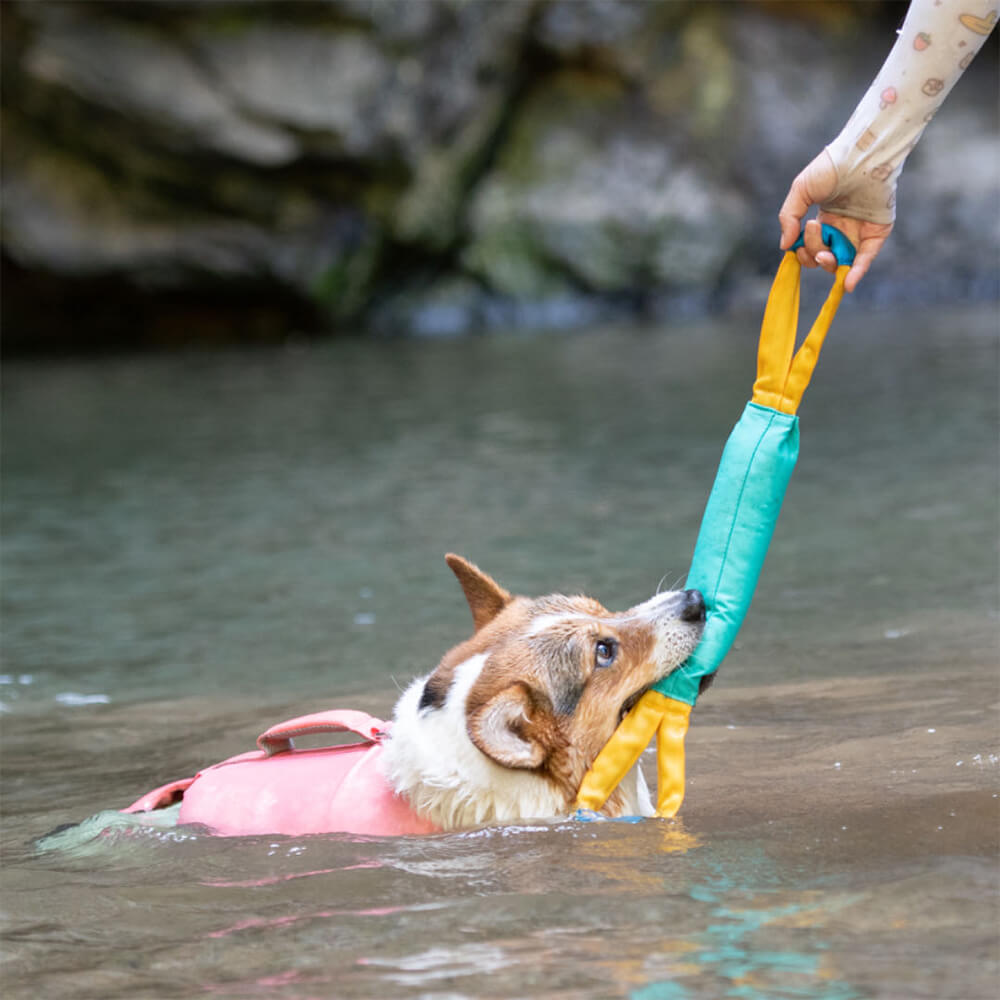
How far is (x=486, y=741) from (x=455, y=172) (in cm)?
2012

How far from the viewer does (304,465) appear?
1124cm

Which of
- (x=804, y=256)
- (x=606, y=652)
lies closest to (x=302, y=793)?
(x=606, y=652)

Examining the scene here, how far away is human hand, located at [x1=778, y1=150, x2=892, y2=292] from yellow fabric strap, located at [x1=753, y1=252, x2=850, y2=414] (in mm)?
62

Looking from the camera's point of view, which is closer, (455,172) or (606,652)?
(606,652)

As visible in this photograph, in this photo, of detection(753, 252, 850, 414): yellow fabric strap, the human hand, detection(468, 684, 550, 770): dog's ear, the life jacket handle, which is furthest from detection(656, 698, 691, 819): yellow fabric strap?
the human hand

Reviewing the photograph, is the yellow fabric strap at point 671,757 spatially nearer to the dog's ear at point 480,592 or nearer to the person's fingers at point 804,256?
the dog's ear at point 480,592

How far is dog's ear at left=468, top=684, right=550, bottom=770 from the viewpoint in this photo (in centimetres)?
369

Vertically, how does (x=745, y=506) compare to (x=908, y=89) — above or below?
below

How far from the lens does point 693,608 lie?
4059 millimetres

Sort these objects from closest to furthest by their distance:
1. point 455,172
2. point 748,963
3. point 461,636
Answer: point 748,963
point 461,636
point 455,172

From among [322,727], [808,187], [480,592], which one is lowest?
[322,727]

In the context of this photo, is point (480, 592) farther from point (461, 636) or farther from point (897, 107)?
point (461, 636)

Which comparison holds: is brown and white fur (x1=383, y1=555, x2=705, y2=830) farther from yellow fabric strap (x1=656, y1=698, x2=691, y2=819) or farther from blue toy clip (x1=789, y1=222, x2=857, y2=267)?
blue toy clip (x1=789, y1=222, x2=857, y2=267)

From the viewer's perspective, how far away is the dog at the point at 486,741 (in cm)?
378
